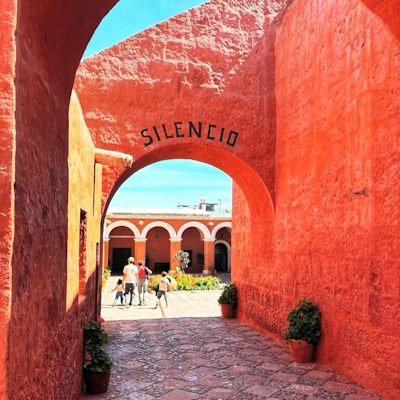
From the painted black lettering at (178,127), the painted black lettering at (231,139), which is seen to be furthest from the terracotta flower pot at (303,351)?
the painted black lettering at (178,127)

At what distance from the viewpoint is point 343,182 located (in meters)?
5.72

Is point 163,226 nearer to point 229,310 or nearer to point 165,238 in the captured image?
point 165,238

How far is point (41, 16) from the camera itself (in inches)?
93.6

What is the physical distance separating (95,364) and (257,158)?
482 cm

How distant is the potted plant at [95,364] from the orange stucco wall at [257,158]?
0.61 metres

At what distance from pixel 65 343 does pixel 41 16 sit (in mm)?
2567

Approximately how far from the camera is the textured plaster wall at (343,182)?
15.7ft

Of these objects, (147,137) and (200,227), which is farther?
(200,227)

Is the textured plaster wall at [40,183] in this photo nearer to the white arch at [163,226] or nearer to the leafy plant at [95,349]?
the leafy plant at [95,349]

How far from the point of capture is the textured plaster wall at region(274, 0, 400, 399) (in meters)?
4.78

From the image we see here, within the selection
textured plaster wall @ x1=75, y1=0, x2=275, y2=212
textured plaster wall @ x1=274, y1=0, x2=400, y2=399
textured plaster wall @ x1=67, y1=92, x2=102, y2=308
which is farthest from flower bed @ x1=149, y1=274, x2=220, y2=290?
textured plaster wall @ x1=67, y1=92, x2=102, y2=308

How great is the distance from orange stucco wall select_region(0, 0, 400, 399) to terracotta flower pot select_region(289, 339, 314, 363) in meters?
0.15

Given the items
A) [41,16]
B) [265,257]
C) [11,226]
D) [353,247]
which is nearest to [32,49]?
[41,16]

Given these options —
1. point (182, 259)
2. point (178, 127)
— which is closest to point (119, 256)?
point (182, 259)
